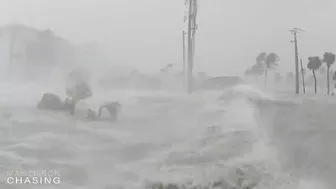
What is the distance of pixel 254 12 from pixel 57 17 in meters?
Answer: 1.07

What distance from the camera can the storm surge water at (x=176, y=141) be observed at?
1.80 metres

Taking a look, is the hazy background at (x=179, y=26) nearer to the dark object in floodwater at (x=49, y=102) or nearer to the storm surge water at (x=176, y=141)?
the storm surge water at (x=176, y=141)

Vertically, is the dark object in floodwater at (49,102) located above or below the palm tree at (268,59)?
below

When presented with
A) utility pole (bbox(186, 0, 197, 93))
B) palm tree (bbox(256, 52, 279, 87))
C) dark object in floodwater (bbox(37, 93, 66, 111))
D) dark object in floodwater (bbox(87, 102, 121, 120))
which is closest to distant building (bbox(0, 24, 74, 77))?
dark object in floodwater (bbox(37, 93, 66, 111))

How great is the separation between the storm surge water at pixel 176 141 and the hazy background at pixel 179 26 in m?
0.20

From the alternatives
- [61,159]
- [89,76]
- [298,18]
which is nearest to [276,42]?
[298,18]

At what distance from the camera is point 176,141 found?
1925mm

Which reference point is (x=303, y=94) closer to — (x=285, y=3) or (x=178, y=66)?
(x=285, y=3)

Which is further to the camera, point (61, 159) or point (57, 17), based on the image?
point (57, 17)

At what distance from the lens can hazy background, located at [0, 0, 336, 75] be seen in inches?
79.1

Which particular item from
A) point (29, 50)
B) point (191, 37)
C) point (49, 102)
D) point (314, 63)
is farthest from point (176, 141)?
point (29, 50)

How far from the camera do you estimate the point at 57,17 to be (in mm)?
2090

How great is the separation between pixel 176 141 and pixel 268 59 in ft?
2.11

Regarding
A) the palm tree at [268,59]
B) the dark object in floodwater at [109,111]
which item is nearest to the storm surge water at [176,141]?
the dark object in floodwater at [109,111]
